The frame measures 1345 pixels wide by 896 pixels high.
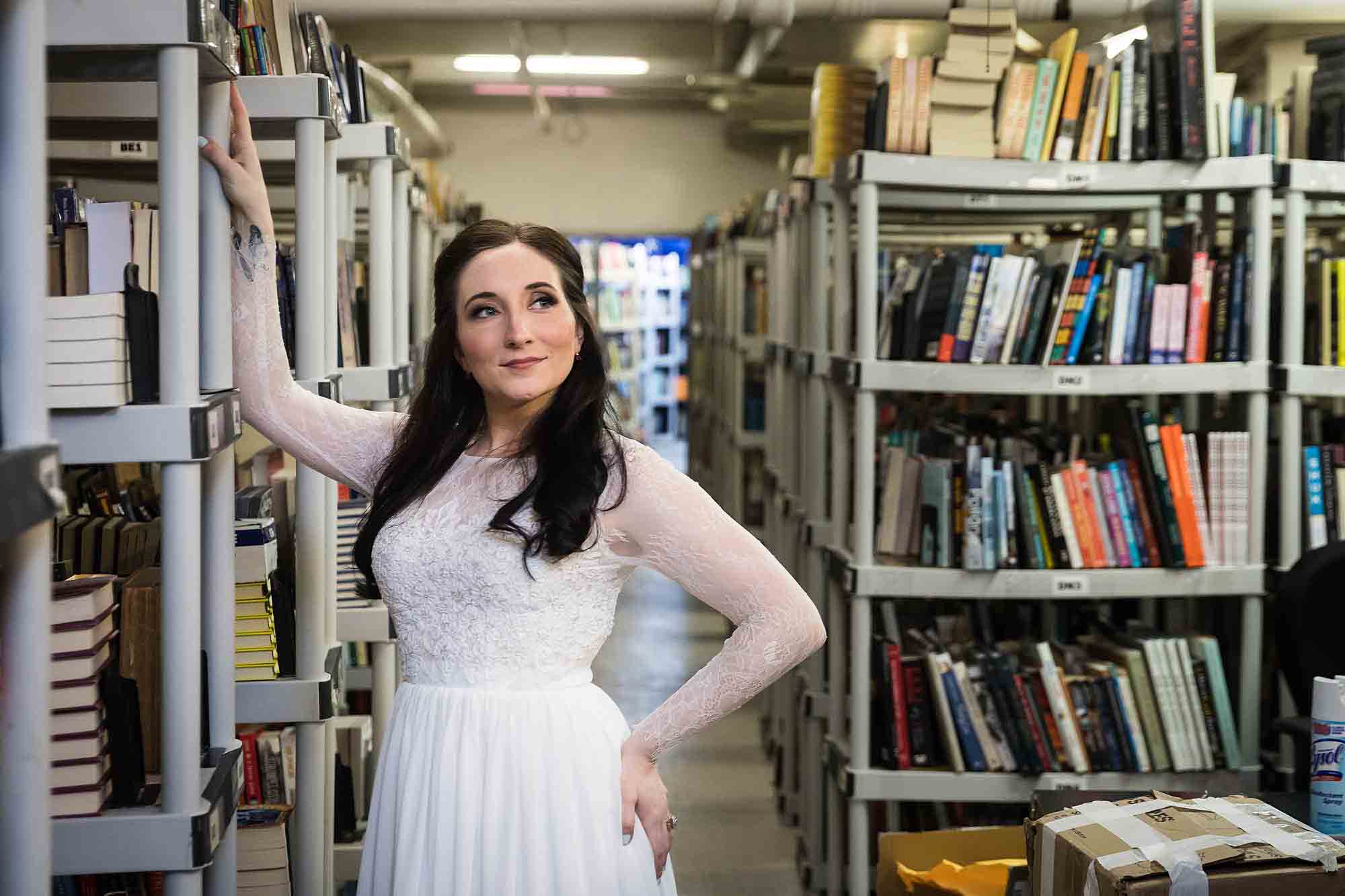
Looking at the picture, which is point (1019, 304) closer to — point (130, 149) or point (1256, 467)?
point (1256, 467)

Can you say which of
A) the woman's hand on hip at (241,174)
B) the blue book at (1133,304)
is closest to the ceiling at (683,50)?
the blue book at (1133,304)

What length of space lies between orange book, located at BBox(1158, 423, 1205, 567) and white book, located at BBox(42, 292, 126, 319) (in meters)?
2.43

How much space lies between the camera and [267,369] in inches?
76.7

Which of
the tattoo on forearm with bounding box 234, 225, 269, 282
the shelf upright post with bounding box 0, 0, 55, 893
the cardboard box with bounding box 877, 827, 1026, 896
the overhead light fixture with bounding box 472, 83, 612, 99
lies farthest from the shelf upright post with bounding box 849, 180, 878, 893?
the overhead light fixture with bounding box 472, 83, 612, 99

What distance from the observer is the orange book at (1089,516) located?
3270 mm

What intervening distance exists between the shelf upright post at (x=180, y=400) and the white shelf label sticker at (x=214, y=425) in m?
0.03

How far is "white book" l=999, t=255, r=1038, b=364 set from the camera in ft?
10.7

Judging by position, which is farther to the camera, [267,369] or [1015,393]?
[1015,393]

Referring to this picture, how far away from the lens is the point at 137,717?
1745 mm

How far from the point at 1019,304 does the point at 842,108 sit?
1061mm

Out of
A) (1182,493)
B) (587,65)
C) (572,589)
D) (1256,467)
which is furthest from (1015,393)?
(587,65)

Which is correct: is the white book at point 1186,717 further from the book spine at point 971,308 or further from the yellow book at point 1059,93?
the yellow book at point 1059,93

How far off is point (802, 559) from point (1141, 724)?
1.50 m

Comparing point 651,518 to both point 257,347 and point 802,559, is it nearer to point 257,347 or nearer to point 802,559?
point 257,347
